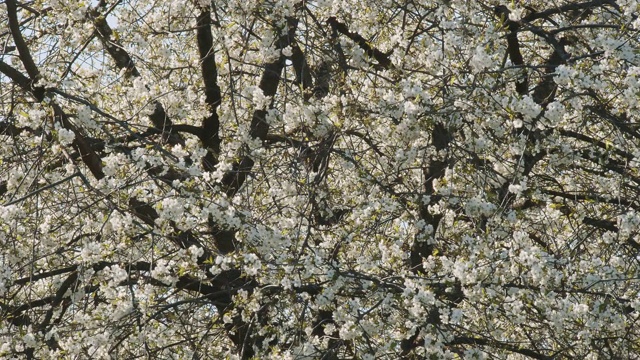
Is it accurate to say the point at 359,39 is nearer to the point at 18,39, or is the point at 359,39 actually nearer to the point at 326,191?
the point at 326,191

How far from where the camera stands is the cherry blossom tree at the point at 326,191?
5.32 meters

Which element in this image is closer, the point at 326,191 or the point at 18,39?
the point at 18,39

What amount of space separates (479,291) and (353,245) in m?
1.59

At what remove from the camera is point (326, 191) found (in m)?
6.17

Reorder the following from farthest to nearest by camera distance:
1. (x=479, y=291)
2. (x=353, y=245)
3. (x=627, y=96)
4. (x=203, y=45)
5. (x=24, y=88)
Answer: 1. (x=203, y=45)
2. (x=353, y=245)
3. (x=24, y=88)
4. (x=479, y=291)
5. (x=627, y=96)

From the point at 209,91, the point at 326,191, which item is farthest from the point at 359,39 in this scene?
the point at 326,191

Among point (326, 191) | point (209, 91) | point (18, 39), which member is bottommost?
point (326, 191)

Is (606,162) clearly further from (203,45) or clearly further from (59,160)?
(59,160)

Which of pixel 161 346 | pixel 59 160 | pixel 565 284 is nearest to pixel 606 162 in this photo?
pixel 565 284

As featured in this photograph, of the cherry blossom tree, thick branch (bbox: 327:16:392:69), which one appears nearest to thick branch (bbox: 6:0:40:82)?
the cherry blossom tree

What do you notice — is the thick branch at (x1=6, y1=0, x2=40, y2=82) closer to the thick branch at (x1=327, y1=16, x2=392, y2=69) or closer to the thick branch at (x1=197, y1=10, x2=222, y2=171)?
the thick branch at (x1=197, y1=10, x2=222, y2=171)

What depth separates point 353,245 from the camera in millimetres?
6680

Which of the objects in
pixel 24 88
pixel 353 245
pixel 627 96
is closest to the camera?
pixel 627 96

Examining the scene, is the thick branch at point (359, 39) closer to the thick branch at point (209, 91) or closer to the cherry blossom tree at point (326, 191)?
the cherry blossom tree at point (326, 191)
